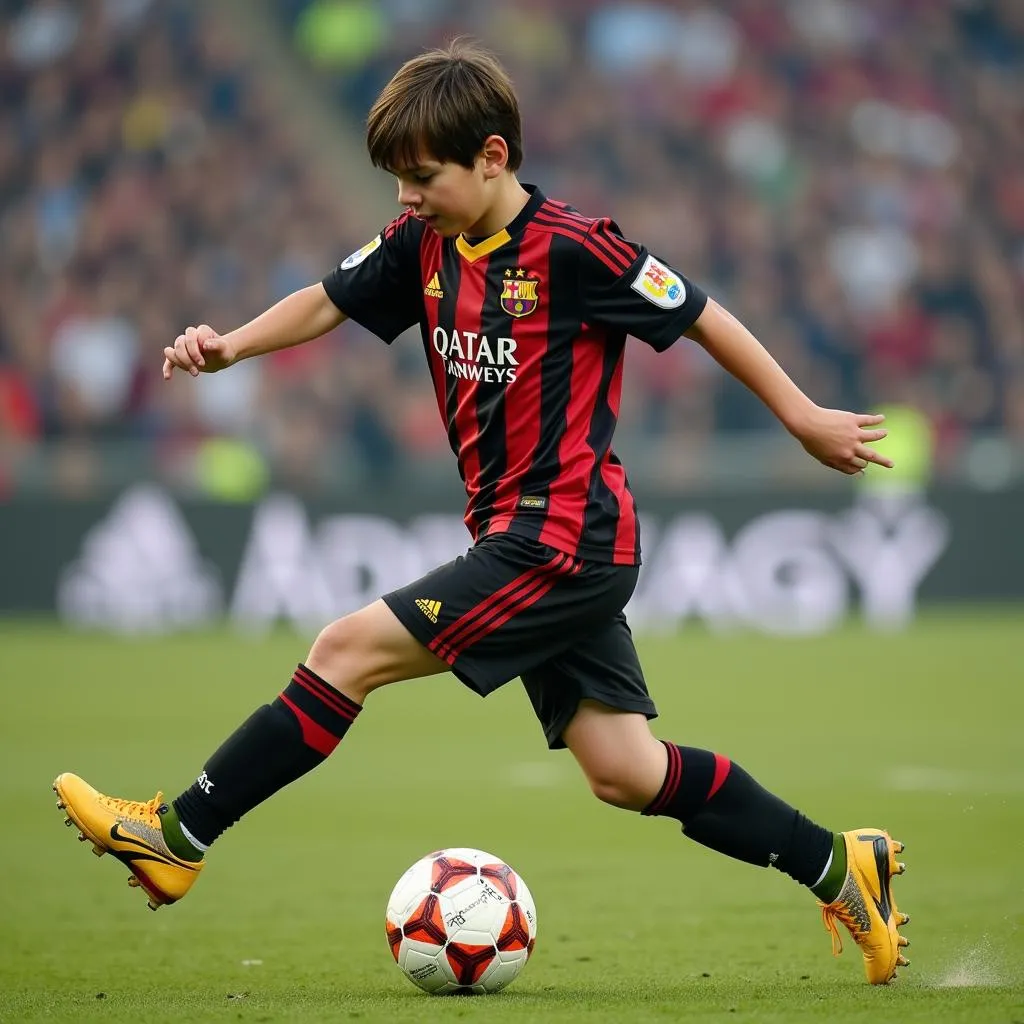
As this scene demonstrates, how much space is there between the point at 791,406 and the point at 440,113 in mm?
1051

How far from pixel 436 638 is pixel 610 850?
9.76 feet

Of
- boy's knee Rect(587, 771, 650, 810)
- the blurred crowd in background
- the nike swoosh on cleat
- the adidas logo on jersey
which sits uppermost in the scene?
the blurred crowd in background

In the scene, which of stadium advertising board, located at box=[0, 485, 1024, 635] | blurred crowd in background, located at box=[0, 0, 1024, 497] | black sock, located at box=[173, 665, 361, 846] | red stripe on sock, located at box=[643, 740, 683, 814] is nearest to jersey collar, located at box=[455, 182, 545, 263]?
black sock, located at box=[173, 665, 361, 846]

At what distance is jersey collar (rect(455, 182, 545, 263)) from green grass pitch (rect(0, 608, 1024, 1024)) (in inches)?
68.2

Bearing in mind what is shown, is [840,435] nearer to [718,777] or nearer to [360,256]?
[718,777]

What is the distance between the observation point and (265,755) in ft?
13.9

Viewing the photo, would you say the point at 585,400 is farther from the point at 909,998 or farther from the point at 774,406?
the point at 909,998

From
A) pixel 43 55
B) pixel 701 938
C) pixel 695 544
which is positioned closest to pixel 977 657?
pixel 695 544

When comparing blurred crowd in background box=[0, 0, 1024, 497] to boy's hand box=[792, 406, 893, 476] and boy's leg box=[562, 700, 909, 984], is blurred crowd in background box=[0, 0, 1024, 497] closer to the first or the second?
boy's leg box=[562, 700, 909, 984]

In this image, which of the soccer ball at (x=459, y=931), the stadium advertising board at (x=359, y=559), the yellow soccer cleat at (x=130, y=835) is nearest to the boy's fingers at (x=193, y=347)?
the yellow soccer cleat at (x=130, y=835)

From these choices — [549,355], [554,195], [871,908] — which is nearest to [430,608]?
[549,355]

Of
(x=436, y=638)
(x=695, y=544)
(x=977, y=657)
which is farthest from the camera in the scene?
(x=695, y=544)

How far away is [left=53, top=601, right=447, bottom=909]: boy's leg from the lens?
166 inches

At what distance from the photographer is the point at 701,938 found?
17.0ft
